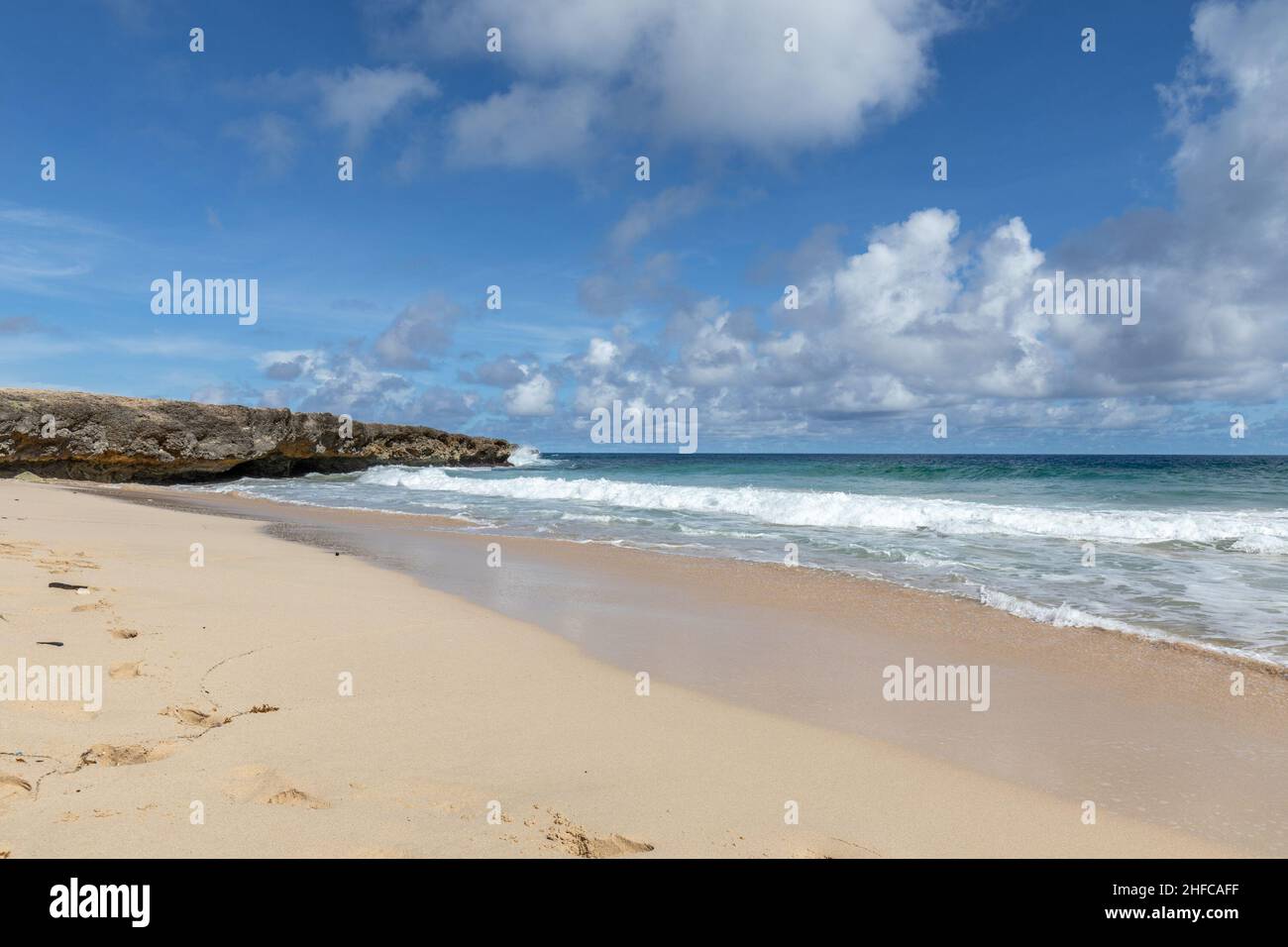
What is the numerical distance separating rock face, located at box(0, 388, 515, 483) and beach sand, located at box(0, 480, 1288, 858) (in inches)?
1104

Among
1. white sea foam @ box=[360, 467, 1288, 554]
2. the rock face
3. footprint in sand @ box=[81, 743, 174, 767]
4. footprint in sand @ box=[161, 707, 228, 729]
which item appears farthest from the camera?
the rock face

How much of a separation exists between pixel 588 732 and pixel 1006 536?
1265 cm

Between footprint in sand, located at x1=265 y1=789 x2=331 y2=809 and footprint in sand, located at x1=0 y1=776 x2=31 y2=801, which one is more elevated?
footprint in sand, located at x1=0 y1=776 x2=31 y2=801

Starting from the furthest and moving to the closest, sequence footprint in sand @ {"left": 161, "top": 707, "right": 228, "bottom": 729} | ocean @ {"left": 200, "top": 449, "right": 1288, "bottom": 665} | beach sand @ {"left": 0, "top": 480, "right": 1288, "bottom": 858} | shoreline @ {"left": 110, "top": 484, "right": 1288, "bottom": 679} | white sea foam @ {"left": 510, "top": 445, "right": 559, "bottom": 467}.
Answer: white sea foam @ {"left": 510, "top": 445, "right": 559, "bottom": 467} → ocean @ {"left": 200, "top": 449, "right": 1288, "bottom": 665} → shoreline @ {"left": 110, "top": 484, "right": 1288, "bottom": 679} → footprint in sand @ {"left": 161, "top": 707, "right": 228, "bottom": 729} → beach sand @ {"left": 0, "top": 480, "right": 1288, "bottom": 858}

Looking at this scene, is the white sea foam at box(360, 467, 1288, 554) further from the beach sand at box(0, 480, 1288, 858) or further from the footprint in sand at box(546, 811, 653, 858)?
the footprint in sand at box(546, 811, 653, 858)

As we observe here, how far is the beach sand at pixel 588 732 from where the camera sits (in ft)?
8.95

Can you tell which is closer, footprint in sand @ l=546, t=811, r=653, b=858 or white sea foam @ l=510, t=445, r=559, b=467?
footprint in sand @ l=546, t=811, r=653, b=858

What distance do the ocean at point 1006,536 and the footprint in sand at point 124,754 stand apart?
7.46 metres

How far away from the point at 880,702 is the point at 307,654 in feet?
13.1

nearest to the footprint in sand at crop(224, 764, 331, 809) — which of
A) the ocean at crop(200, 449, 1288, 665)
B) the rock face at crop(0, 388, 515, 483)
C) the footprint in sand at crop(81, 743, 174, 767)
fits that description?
the footprint in sand at crop(81, 743, 174, 767)

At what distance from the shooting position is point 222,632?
16.9 feet

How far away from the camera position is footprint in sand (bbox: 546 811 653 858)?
2.61 meters

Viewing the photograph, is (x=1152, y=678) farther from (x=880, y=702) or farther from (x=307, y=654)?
(x=307, y=654)

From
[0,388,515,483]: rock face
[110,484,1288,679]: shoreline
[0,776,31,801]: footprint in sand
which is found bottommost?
[110,484,1288,679]: shoreline
